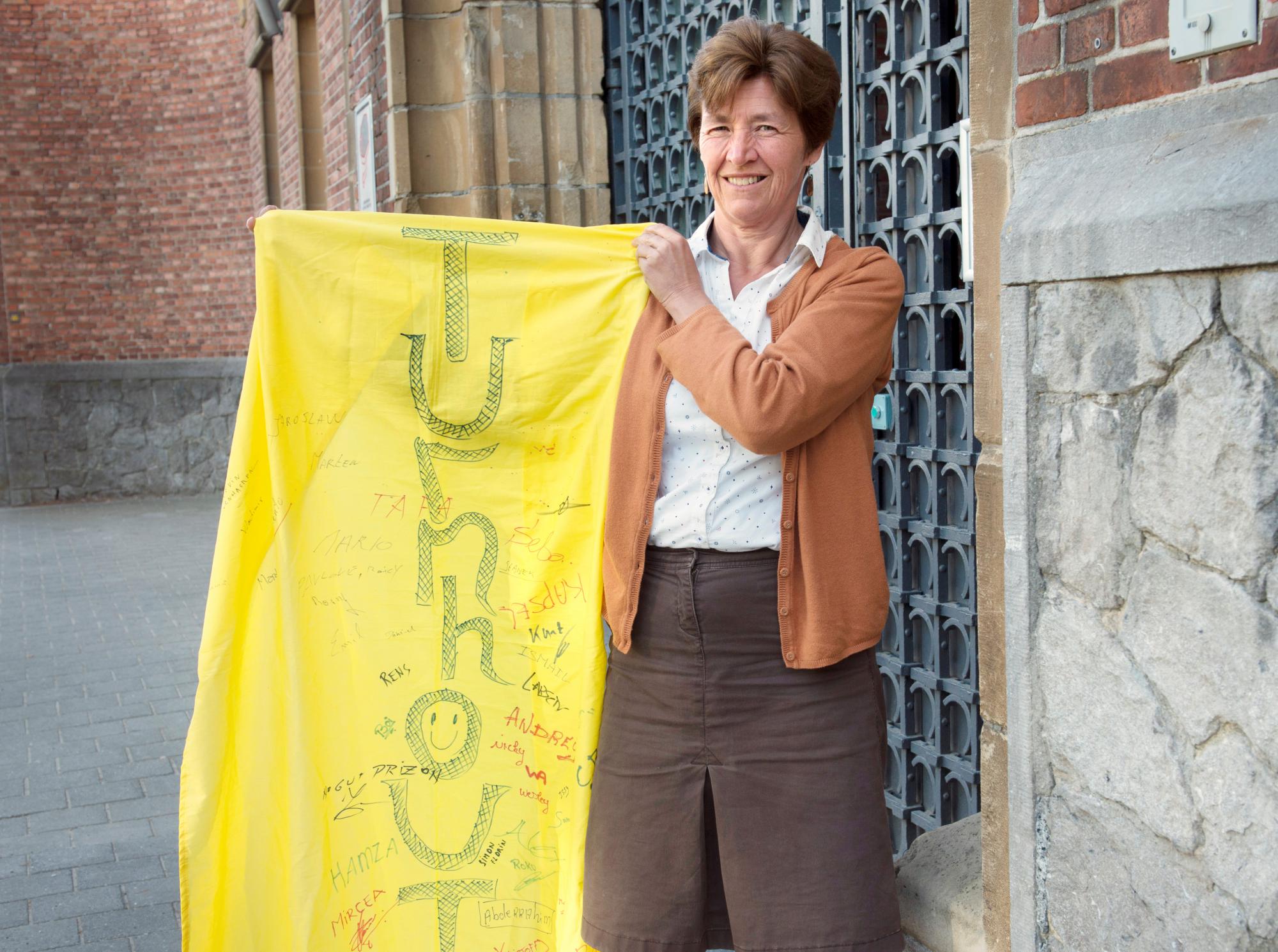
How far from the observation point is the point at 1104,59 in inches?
81.7

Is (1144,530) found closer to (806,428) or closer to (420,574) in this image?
(806,428)

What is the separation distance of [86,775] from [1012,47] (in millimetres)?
4991

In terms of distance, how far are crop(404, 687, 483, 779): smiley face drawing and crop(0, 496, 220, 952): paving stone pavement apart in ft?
5.76

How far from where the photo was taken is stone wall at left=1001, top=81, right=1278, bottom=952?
5.78 feet

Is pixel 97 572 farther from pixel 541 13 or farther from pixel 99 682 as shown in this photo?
pixel 541 13

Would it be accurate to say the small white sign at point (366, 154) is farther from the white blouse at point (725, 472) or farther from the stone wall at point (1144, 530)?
the stone wall at point (1144, 530)

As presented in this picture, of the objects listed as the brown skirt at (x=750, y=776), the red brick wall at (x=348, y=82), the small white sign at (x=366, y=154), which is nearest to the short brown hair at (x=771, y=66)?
the brown skirt at (x=750, y=776)

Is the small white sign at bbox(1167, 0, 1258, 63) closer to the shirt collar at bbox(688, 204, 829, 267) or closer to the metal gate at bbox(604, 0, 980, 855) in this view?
the shirt collar at bbox(688, 204, 829, 267)

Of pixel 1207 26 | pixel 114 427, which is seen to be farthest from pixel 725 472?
pixel 114 427

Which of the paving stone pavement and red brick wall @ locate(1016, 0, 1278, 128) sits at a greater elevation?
red brick wall @ locate(1016, 0, 1278, 128)

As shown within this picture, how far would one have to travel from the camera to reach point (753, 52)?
239 centimetres

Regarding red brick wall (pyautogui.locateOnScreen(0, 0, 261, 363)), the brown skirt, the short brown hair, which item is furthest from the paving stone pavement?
red brick wall (pyautogui.locateOnScreen(0, 0, 261, 363))

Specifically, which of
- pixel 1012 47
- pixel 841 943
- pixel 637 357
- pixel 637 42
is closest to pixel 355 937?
pixel 841 943

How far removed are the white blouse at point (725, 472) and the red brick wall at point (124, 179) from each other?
15.0 metres
